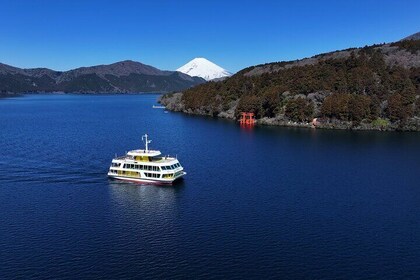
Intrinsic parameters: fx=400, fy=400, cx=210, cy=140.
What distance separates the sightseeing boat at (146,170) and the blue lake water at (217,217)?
2769mm

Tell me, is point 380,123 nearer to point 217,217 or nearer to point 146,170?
point 146,170

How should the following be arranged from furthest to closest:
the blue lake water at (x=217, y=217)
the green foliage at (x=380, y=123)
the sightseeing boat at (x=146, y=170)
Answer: the green foliage at (x=380, y=123) < the sightseeing boat at (x=146, y=170) < the blue lake water at (x=217, y=217)

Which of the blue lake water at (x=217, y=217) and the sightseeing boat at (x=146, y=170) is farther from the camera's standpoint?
the sightseeing boat at (x=146, y=170)

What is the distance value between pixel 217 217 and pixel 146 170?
27.4 metres

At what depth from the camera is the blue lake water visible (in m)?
52.7

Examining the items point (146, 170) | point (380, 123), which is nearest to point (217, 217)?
point (146, 170)

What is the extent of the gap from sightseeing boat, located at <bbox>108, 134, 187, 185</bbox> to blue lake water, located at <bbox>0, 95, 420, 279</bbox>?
277cm

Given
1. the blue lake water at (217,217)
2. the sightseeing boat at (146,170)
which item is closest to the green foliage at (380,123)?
the blue lake water at (217,217)

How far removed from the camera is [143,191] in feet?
278

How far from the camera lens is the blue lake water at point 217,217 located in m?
52.7

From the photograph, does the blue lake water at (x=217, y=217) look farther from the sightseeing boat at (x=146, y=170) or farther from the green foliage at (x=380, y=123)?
the green foliage at (x=380, y=123)

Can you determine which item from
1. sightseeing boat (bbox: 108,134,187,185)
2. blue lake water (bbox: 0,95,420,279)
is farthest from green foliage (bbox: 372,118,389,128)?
sightseeing boat (bbox: 108,134,187,185)

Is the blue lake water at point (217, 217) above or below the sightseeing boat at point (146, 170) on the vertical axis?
below

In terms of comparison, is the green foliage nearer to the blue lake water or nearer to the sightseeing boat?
the blue lake water
